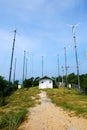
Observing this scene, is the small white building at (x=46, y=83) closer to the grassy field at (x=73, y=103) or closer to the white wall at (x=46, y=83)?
the white wall at (x=46, y=83)

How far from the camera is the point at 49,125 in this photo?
10961 mm

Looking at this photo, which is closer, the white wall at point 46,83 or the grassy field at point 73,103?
the grassy field at point 73,103

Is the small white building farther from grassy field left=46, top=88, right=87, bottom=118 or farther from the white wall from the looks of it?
grassy field left=46, top=88, right=87, bottom=118

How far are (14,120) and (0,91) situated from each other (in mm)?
19543

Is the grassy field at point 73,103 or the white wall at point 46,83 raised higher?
the white wall at point 46,83

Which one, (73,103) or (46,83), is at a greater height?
(46,83)

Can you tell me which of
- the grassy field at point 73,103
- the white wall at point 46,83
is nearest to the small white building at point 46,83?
the white wall at point 46,83

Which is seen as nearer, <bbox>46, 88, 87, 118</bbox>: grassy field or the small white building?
<bbox>46, 88, 87, 118</bbox>: grassy field

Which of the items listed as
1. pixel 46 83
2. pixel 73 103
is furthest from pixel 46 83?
pixel 73 103

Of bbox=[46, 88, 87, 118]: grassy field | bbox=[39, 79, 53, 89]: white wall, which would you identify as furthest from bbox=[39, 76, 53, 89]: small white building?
bbox=[46, 88, 87, 118]: grassy field

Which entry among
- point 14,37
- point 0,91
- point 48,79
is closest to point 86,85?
point 48,79

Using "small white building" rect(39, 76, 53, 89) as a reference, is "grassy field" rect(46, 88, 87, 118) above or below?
below

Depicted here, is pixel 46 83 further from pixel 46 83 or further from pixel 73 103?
pixel 73 103

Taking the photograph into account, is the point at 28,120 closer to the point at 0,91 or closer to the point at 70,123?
the point at 70,123
